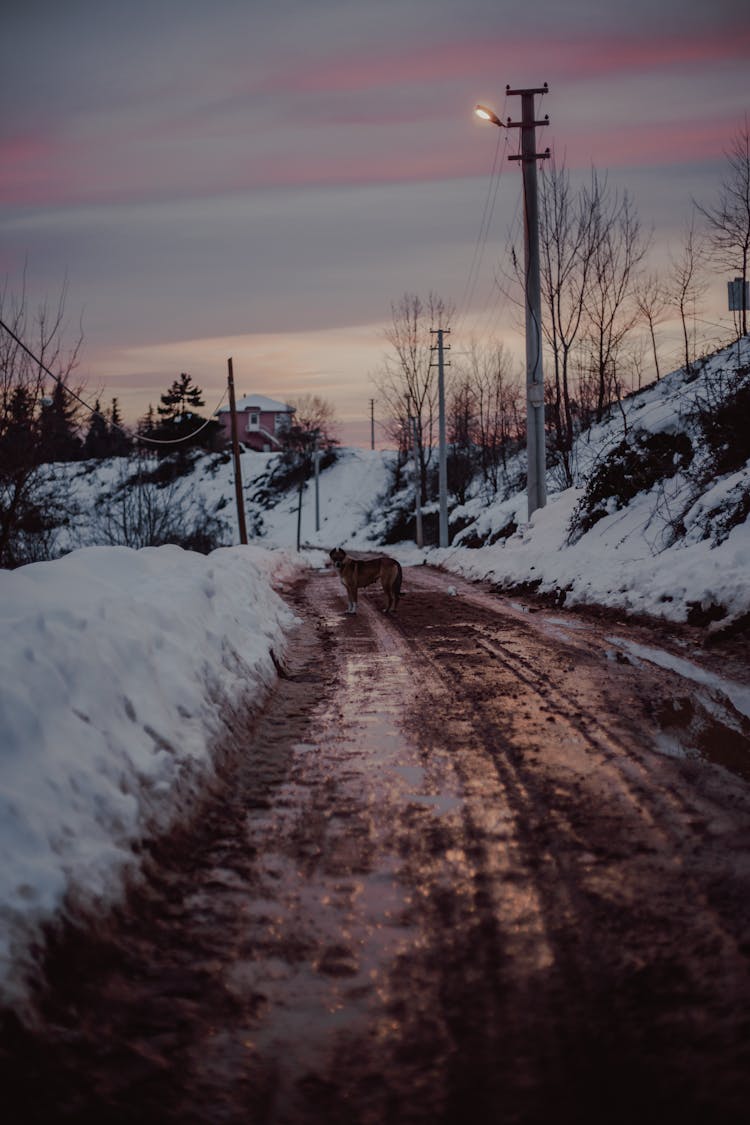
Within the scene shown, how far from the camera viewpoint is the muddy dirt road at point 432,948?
219 cm

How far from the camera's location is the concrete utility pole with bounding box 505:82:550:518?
19.6 metres

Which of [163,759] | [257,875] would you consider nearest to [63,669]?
[163,759]

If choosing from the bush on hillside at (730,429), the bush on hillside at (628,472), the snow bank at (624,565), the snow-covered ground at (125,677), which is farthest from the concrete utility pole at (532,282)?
the snow-covered ground at (125,677)

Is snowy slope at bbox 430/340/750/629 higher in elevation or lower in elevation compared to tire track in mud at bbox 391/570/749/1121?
higher

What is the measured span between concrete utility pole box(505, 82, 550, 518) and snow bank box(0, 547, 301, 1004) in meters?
14.8

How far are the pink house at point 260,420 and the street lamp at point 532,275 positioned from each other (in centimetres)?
9086

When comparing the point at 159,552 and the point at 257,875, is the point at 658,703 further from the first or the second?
the point at 159,552

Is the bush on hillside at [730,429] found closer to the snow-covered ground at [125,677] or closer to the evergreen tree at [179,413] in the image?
the snow-covered ground at [125,677]

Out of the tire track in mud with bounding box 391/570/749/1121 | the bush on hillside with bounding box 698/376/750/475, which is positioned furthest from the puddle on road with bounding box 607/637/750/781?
the bush on hillside with bounding box 698/376/750/475

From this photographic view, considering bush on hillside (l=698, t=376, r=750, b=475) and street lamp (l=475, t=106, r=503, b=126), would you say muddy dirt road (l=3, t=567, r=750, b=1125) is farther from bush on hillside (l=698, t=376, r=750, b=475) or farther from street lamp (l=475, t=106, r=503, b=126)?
street lamp (l=475, t=106, r=503, b=126)

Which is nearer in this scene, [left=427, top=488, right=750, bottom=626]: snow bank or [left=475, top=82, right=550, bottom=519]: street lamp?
[left=427, top=488, right=750, bottom=626]: snow bank

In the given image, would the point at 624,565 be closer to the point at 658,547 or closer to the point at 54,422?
the point at 658,547

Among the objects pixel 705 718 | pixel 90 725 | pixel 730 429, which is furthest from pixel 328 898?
pixel 730 429

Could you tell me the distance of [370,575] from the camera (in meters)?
13.9
